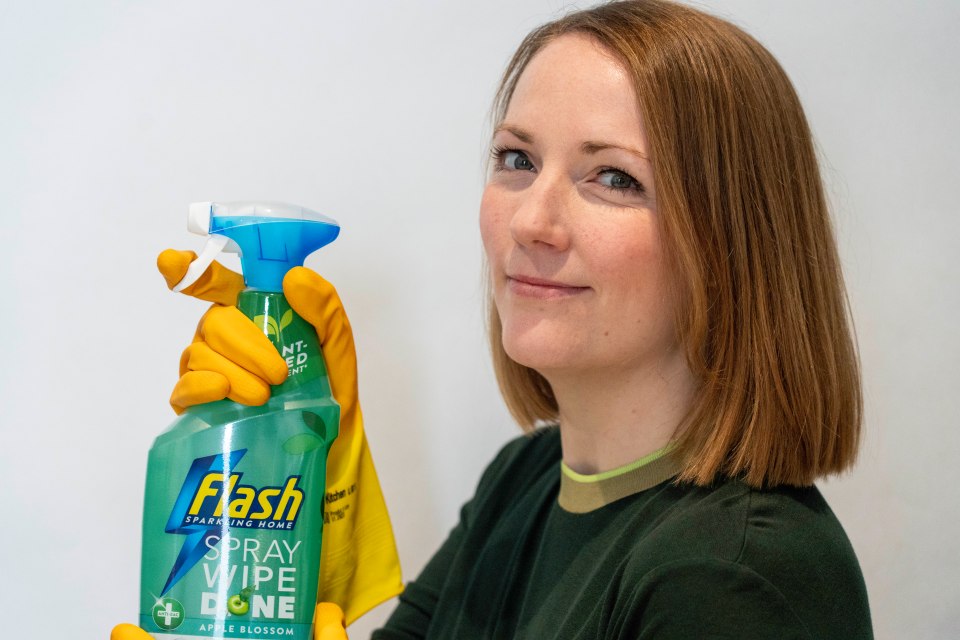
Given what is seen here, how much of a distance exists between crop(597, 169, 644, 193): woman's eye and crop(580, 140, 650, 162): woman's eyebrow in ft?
0.09

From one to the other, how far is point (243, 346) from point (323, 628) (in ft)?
1.00

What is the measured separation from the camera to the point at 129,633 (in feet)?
3.08

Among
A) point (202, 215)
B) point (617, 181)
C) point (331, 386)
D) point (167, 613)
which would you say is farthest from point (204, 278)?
point (617, 181)

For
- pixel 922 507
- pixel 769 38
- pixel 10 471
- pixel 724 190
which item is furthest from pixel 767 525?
pixel 10 471

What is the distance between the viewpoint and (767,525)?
0.90 metres

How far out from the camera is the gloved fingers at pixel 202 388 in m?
0.95

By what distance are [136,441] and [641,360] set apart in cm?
67

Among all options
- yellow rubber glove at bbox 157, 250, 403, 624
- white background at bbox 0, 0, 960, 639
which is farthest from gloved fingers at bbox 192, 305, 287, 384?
white background at bbox 0, 0, 960, 639

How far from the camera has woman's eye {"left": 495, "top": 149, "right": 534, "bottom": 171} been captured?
1.07 m

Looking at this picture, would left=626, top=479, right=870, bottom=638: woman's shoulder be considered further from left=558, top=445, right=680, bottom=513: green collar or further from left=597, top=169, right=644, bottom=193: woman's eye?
left=597, top=169, right=644, bottom=193: woman's eye

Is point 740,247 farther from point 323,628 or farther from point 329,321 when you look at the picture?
point 323,628

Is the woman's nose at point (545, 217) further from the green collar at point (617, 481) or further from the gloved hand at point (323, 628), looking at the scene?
the gloved hand at point (323, 628)

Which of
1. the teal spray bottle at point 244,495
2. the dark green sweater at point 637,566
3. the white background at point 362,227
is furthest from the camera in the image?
the white background at point 362,227

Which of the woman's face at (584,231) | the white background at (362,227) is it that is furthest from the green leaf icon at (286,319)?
the white background at (362,227)
